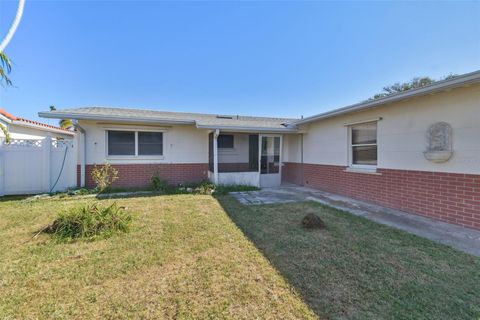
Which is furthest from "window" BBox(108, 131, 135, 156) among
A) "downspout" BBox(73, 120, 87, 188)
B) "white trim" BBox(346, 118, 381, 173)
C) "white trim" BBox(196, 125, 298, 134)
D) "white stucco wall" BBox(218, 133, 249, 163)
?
"white trim" BBox(346, 118, 381, 173)

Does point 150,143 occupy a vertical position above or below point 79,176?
above

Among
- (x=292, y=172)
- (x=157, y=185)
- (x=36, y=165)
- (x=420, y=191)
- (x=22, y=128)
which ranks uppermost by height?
(x=22, y=128)

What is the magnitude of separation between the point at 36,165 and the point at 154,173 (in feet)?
13.3

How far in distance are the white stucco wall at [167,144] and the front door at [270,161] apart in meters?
2.62

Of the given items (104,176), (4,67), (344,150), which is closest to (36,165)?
(104,176)

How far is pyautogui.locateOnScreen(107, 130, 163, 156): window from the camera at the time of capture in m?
8.57

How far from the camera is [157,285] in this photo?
2559 mm

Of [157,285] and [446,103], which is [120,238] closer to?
[157,285]

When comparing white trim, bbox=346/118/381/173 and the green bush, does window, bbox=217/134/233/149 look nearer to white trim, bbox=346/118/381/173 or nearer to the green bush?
white trim, bbox=346/118/381/173

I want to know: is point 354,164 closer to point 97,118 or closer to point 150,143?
point 150,143

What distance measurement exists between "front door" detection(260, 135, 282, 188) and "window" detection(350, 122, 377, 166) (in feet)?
10.9

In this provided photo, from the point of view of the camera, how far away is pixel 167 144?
916 centimetres

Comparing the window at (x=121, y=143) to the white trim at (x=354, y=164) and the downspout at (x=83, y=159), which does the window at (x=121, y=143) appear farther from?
the white trim at (x=354, y=164)

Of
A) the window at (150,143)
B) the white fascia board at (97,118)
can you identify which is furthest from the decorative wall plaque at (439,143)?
the window at (150,143)
